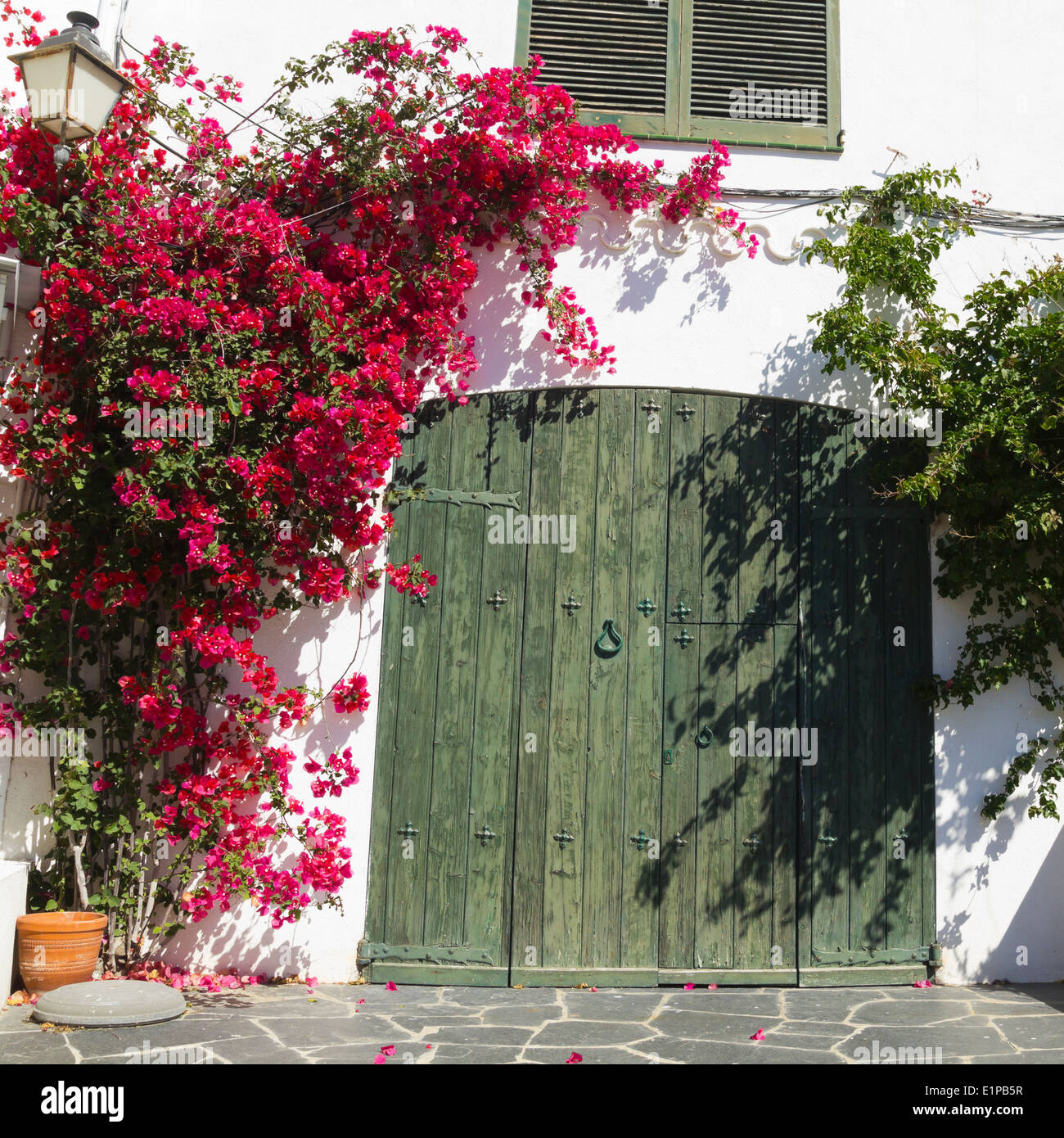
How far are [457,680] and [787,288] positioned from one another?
2845 millimetres

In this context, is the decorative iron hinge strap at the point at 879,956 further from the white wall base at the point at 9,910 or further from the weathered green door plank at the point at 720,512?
the white wall base at the point at 9,910

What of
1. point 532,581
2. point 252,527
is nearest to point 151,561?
point 252,527

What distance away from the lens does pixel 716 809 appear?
561cm

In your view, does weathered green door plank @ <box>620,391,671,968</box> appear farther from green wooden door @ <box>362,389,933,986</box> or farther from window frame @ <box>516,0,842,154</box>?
window frame @ <box>516,0,842,154</box>

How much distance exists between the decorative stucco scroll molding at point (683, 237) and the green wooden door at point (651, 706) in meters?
0.84

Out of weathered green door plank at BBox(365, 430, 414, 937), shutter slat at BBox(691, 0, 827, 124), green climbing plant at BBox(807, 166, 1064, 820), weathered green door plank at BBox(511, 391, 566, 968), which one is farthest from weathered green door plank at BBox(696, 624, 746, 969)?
shutter slat at BBox(691, 0, 827, 124)

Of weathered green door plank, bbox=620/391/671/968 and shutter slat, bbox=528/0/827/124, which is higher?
shutter slat, bbox=528/0/827/124

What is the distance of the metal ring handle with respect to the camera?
5660mm

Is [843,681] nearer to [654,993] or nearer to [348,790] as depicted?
[654,993]

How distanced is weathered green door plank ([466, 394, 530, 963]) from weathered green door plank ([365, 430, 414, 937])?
0.42 meters

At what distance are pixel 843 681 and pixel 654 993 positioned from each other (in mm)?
1892

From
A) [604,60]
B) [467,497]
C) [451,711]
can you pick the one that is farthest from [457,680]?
[604,60]

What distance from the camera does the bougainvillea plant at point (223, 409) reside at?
16.6 ft

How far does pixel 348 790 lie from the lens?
552cm
